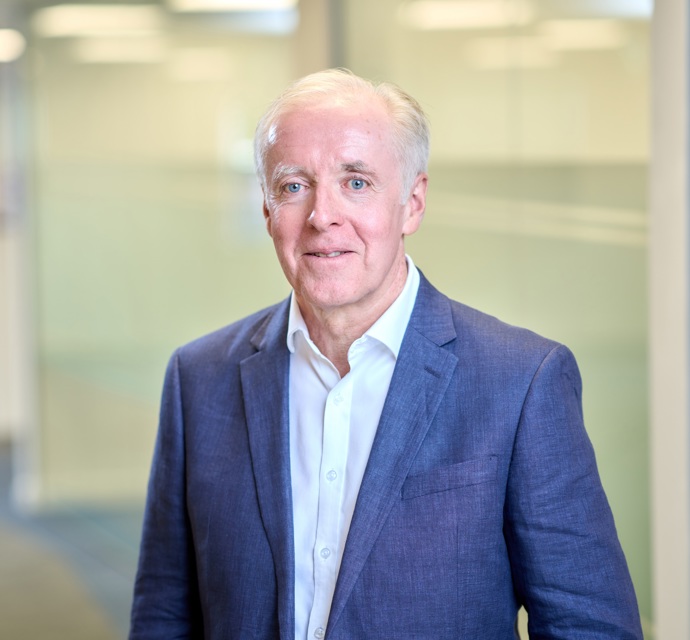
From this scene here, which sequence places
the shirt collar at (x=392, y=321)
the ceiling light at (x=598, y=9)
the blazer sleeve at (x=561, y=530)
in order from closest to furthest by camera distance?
the blazer sleeve at (x=561, y=530), the shirt collar at (x=392, y=321), the ceiling light at (x=598, y=9)

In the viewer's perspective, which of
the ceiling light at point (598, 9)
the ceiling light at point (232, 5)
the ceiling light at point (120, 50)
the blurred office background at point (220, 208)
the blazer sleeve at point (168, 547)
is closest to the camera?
the blazer sleeve at point (168, 547)

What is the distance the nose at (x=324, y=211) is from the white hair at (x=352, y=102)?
0.41 ft

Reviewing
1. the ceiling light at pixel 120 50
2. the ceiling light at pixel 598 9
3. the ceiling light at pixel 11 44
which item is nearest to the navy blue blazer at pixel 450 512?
the ceiling light at pixel 598 9

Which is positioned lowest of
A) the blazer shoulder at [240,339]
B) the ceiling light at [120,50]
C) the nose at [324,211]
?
the blazer shoulder at [240,339]

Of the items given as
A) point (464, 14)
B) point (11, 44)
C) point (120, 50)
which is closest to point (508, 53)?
point (464, 14)

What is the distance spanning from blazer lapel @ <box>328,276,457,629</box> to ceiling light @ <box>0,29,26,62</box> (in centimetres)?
555

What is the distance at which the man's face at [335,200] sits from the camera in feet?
5.58

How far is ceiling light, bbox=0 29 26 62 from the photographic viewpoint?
6.77 meters

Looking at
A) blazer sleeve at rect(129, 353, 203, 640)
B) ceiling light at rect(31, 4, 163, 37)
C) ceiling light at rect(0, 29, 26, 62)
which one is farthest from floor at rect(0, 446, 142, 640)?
blazer sleeve at rect(129, 353, 203, 640)

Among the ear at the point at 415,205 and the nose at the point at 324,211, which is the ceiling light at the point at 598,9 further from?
the nose at the point at 324,211

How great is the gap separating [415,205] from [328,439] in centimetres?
42

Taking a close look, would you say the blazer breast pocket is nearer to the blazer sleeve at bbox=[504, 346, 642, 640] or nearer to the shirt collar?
the blazer sleeve at bbox=[504, 346, 642, 640]

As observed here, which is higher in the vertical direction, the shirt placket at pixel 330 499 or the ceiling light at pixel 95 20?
the ceiling light at pixel 95 20

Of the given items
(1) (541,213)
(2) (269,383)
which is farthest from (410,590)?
(1) (541,213)
